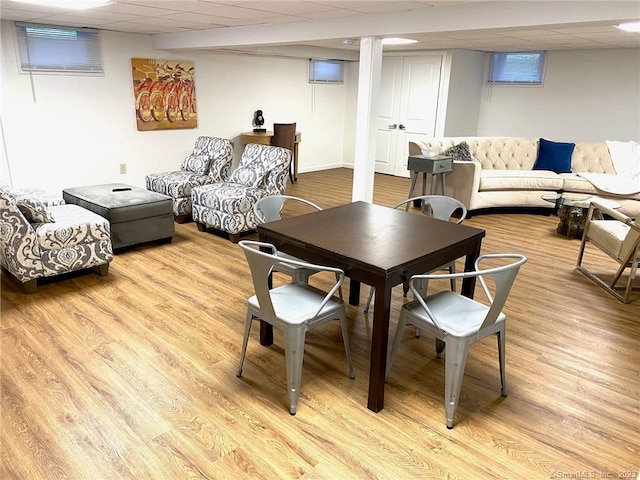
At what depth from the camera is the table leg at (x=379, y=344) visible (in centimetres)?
210

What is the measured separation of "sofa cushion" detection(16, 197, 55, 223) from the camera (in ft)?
11.0

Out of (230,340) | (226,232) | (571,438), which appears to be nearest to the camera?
(571,438)

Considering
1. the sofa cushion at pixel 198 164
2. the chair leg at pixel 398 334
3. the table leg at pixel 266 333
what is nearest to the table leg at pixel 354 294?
the table leg at pixel 266 333

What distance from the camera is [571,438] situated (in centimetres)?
210

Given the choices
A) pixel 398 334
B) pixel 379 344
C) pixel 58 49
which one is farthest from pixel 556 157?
pixel 58 49

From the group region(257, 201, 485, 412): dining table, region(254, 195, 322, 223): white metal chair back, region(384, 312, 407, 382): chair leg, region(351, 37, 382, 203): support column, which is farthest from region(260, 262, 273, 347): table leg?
region(351, 37, 382, 203): support column

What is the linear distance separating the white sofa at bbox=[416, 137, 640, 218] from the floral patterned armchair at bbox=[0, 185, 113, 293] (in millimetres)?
3908

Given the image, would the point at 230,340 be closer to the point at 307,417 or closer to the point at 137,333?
the point at 137,333

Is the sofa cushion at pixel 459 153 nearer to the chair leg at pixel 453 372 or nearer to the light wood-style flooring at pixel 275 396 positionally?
the light wood-style flooring at pixel 275 396

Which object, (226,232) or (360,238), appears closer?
(360,238)

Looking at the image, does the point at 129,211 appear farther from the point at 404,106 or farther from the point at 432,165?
the point at 404,106

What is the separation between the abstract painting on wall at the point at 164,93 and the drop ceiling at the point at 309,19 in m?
0.47

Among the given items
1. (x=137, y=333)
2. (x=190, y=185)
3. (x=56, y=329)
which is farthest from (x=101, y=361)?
(x=190, y=185)

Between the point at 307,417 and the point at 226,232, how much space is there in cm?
282
